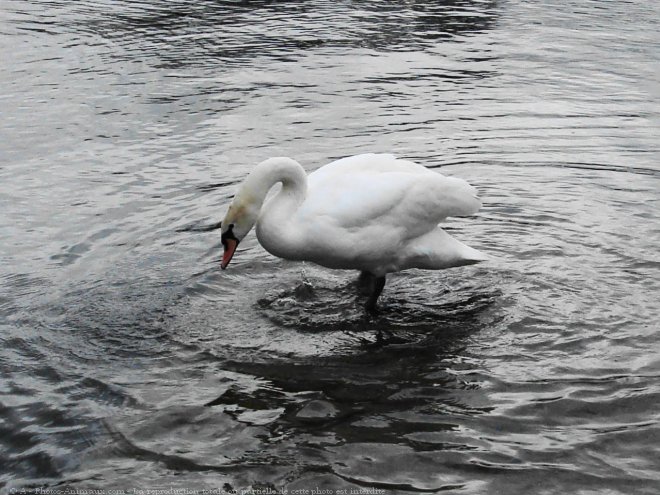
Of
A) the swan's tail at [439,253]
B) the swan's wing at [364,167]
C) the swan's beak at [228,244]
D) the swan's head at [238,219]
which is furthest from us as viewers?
the swan's tail at [439,253]

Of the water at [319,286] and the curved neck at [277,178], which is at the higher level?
the curved neck at [277,178]

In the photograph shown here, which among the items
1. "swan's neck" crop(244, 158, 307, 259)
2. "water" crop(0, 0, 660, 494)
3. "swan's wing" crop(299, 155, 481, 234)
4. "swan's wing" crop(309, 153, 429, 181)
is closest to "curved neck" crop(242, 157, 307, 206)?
"swan's neck" crop(244, 158, 307, 259)

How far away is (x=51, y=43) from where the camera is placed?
14.7 metres

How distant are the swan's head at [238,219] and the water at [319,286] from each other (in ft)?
1.94

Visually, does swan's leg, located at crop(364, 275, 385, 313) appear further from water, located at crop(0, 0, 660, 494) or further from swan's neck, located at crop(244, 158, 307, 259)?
swan's neck, located at crop(244, 158, 307, 259)

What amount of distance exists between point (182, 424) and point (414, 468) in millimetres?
1350

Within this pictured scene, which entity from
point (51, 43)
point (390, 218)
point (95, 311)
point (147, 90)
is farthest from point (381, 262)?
point (51, 43)

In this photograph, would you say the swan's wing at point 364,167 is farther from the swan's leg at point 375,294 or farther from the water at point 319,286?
the water at point 319,286

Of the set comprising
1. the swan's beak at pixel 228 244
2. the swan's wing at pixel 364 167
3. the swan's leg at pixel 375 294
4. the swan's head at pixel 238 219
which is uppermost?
the swan's wing at pixel 364 167

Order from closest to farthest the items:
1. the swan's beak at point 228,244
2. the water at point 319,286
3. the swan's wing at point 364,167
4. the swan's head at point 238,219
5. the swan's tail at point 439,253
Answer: the water at point 319,286, the swan's head at point 238,219, the swan's beak at point 228,244, the swan's wing at point 364,167, the swan's tail at point 439,253

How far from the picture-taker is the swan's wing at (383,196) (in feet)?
22.4

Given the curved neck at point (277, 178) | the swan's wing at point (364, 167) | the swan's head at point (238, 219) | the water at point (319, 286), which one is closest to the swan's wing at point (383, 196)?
the swan's wing at point (364, 167)

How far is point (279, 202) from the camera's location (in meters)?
6.81

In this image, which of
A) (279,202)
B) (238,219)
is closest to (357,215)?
(279,202)
